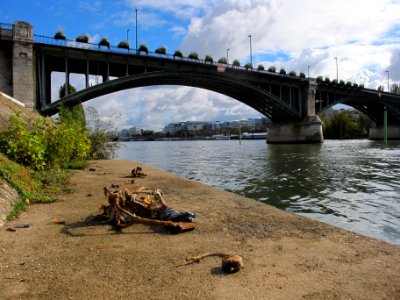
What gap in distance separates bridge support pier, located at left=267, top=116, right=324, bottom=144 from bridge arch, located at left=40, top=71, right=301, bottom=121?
2.14 m

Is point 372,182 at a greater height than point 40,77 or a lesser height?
lesser

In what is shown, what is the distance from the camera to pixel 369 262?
5.29m

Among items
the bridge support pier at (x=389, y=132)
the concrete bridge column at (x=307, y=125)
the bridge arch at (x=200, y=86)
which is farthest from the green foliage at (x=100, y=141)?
the bridge support pier at (x=389, y=132)

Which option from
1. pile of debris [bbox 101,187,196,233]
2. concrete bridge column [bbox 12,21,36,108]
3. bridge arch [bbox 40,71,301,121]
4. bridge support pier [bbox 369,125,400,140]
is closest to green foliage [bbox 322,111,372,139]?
bridge support pier [bbox 369,125,400,140]

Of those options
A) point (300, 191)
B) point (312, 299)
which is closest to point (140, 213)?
point (312, 299)

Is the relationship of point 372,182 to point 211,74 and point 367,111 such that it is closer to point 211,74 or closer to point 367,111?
point 211,74

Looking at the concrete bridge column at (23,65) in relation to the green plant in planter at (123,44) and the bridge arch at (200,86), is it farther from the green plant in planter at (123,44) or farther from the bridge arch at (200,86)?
the green plant in planter at (123,44)

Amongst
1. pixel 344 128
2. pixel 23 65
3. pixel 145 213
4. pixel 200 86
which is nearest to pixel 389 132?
pixel 344 128

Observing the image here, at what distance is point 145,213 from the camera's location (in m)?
7.79

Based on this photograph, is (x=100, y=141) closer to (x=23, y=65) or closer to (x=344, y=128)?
(x=23, y=65)

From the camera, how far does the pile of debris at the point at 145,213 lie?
279 inches

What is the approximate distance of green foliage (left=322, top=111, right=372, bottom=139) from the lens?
12379cm

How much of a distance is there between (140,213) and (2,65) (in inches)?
1538

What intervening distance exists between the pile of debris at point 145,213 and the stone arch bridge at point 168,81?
107 feet
